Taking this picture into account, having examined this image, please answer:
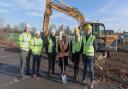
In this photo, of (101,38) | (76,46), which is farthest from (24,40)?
(101,38)

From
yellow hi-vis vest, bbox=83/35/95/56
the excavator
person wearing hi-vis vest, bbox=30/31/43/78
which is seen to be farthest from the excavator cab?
yellow hi-vis vest, bbox=83/35/95/56

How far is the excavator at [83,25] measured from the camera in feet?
77.6

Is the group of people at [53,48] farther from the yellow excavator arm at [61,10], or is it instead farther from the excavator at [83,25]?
the yellow excavator arm at [61,10]

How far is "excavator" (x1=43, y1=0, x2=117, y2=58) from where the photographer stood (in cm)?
2366

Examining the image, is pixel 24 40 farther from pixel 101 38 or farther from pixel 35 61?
pixel 101 38

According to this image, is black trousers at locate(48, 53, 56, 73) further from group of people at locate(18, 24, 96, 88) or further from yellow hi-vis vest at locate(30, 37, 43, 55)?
yellow hi-vis vest at locate(30, 37, 43, 55)

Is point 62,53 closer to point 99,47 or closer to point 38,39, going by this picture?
point 38,39

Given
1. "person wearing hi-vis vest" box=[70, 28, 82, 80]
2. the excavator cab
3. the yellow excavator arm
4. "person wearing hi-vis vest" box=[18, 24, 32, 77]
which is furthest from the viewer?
the yellow excavator arm

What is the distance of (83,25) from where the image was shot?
23.4 m

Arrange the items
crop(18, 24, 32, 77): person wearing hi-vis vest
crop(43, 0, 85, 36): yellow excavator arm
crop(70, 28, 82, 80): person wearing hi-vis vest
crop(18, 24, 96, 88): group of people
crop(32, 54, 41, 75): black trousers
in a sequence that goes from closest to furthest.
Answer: crop(70, 28, 82, 80): person wearing hi-vis vest → crop(18, 24, 96, 88): group of people → crop(18, 24, 32, 77): person wearing hi-vis vest → crop(32, 54, 41, 75): black trousers → crop(43, 0, 85, 36): yellow excavator arm

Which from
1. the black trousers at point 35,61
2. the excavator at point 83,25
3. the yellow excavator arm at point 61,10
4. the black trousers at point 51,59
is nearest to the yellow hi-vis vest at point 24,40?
the black trousers at point 35,61

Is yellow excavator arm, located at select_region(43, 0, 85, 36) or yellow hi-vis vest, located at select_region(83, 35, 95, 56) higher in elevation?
yellow excavator arm, located at select_region(43, 0, 85, 36)

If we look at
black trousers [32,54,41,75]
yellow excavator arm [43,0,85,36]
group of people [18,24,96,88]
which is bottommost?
black trousers [32,54,41,75]

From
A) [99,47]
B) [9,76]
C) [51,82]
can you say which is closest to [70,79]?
[51,82]
